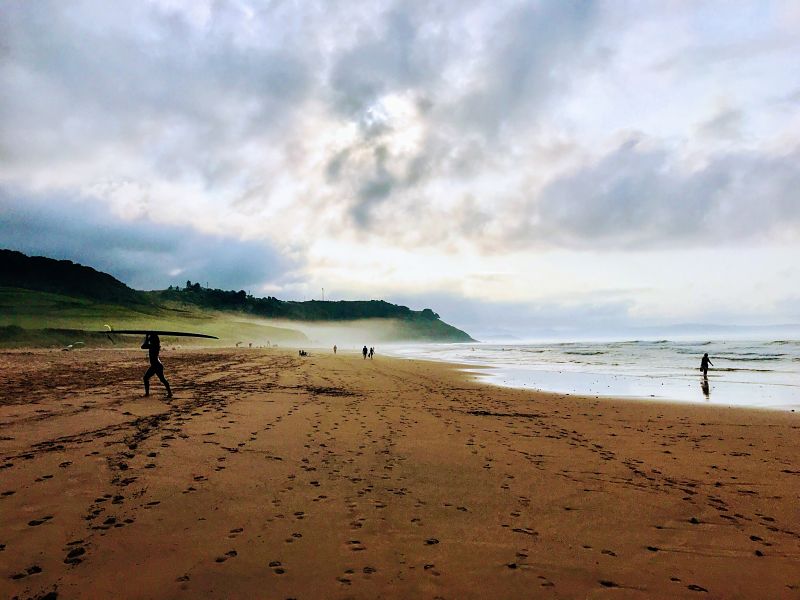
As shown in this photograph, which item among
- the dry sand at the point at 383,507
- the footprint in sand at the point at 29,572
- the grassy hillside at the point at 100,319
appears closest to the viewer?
the footprint in sand at the point at 29,572

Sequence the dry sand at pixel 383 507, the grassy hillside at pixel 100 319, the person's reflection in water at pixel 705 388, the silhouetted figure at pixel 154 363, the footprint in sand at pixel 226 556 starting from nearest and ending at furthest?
the dry sand at pixel 383 507 < the footprint in sand at pixel 226 556 < the silhouetted figure at pixel 154 363 < the person's reflection in water at pixel 705 388 < the grassy hillside at pixel 100 319

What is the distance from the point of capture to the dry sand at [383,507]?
4.62 metres

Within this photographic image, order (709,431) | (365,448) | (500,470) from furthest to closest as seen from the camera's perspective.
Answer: (709,431) → (365,448) → (500,470)

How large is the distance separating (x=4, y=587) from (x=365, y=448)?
6643 mm

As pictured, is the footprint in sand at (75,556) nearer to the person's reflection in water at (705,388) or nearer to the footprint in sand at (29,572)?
the footprint in sand at (29,572)

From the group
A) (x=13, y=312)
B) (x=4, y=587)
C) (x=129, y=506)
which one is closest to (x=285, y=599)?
(x=4, y=587)

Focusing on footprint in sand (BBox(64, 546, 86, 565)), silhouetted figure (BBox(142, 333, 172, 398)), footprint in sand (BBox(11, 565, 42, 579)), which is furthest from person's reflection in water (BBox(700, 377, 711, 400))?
footprint in sand (BBox(11, 565, 42, 579))

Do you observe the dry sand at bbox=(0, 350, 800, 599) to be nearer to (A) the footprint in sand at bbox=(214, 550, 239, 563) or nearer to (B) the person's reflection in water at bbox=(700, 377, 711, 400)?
(A) the footprint in sand at bbox=(214, 550, 239, 563)

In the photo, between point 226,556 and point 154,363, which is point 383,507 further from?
point 154,363

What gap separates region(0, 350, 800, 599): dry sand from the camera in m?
4.62

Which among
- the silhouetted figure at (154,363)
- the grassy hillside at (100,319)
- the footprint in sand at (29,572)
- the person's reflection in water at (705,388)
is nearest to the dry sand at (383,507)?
the footprint in sand at (29,572)

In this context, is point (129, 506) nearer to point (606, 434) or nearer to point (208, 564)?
point (208, 564)

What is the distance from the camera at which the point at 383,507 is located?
6582mm

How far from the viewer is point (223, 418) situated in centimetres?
1276
